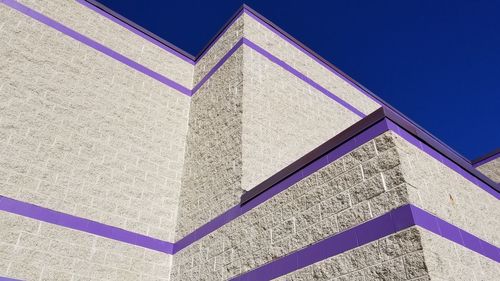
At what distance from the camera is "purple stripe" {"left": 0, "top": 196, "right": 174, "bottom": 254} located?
6.90 metres

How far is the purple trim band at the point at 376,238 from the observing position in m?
4.44

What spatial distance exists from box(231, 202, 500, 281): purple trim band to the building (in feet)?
0.06

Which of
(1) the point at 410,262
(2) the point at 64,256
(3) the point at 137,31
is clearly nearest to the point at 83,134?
(2) the point at 64,256

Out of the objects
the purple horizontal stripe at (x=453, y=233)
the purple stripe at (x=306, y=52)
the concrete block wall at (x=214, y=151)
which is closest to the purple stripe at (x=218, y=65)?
the concrete block wall at (x=214, y=151)

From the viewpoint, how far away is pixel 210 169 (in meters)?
8.52

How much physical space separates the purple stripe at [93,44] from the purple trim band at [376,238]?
6310 millimetres

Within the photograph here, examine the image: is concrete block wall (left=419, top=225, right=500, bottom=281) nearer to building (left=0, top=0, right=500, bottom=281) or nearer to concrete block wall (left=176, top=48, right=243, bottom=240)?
building (left=0, top=0, right=500, bottom=281)

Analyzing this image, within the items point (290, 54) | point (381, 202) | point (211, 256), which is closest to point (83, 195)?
point (211, 256)

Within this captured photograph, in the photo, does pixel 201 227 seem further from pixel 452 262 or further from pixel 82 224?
pixel 452 262

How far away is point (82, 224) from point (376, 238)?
5.15m

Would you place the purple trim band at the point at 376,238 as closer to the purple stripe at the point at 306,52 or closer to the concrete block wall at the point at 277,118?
the concrete block wall at the point at 277,118

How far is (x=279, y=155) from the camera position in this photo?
8625 millimetres

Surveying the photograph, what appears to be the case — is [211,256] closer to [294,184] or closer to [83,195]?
[294,184]

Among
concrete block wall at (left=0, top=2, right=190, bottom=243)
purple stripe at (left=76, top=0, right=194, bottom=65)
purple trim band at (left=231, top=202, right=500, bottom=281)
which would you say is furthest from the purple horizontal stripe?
purple stripe at (left=76, top=0, right=194, bottom=65)
